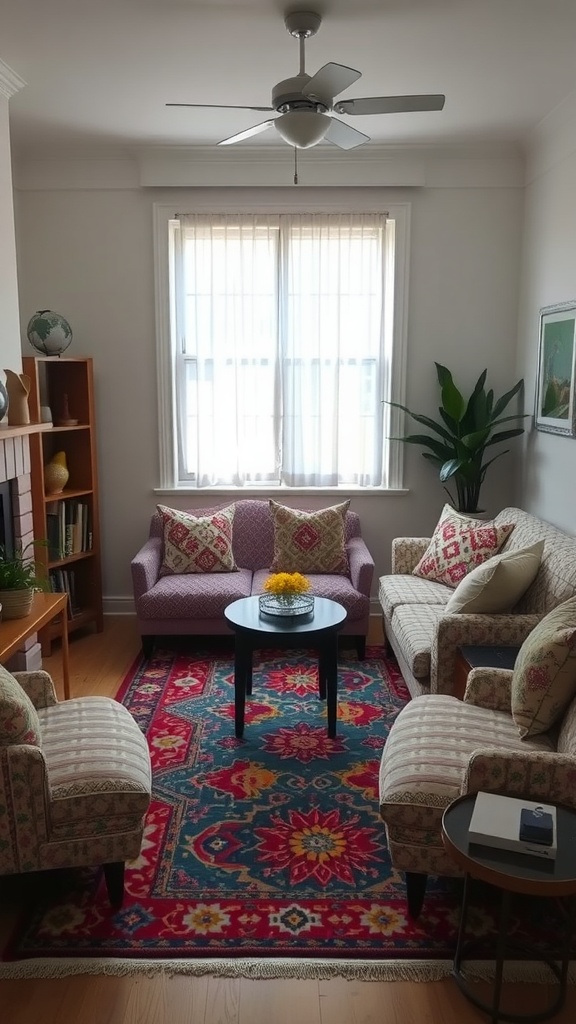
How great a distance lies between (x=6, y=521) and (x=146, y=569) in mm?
947

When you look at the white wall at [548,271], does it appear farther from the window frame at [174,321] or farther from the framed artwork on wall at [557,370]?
the window frame at [174,321]

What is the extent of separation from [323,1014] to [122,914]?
694mm

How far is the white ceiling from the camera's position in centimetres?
298

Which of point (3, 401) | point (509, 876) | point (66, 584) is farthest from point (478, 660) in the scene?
point (66, 584)

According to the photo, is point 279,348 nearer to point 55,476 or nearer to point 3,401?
point 55,476

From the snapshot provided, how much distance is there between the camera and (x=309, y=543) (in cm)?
480

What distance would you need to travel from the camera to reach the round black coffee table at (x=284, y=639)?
3383mm

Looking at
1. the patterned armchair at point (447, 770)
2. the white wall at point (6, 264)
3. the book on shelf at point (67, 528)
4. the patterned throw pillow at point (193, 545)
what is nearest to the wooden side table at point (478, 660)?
the patterned armchair at point (447, 770)

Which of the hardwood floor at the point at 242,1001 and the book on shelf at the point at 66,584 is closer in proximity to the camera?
the hardwood floor at the point at 242,1001

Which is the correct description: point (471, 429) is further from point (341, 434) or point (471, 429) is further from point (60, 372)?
point (60, 372)

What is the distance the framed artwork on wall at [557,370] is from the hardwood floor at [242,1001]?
2765mm

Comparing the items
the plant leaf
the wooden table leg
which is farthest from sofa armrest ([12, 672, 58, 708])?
the plant leaf

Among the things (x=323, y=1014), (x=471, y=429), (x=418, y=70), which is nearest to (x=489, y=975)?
(x=323, y=1014)

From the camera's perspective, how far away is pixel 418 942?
2.26 metres
